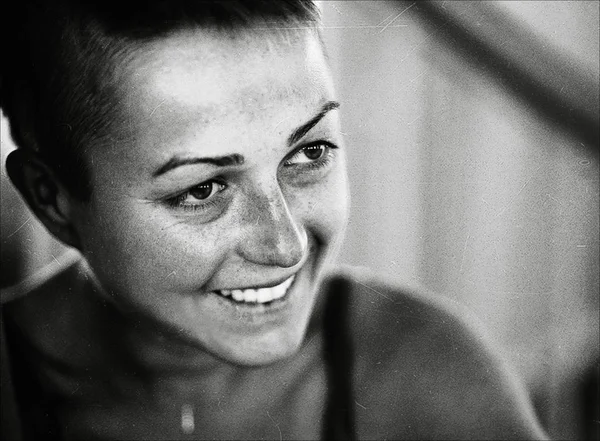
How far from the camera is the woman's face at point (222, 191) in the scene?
0.99 m

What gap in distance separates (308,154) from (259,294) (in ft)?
0.70

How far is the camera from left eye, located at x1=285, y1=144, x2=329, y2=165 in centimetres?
105

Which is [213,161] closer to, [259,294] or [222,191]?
[222,191]

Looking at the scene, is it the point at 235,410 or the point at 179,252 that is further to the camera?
the point at 235,410

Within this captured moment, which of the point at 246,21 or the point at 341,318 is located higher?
the point at 246,21

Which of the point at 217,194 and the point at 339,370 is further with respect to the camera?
the point at 339,370

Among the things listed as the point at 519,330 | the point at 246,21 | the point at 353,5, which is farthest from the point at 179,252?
the point at 519,330

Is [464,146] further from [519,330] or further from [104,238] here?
[104,238]

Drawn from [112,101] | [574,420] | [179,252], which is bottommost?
[574,420]

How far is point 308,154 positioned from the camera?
1.06 m

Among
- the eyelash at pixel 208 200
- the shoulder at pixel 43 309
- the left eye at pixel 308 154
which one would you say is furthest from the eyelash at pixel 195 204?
the shoulder at pixel 43 309

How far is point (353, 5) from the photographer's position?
107 centimetres

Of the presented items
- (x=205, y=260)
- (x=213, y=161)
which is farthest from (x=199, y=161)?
(x=205, y=260)

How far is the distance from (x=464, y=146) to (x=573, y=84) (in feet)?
0.65
